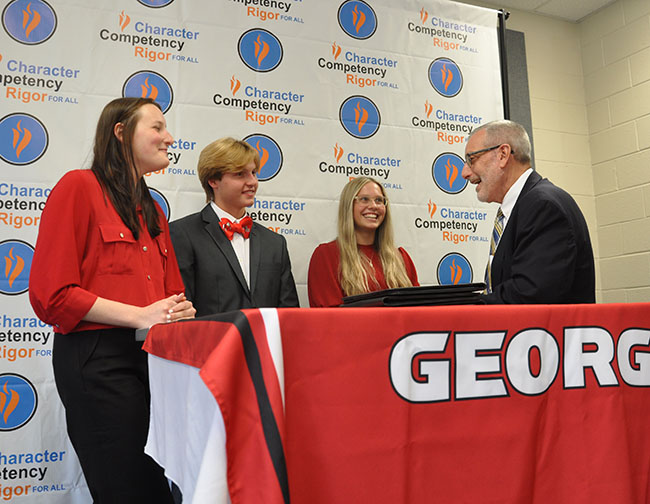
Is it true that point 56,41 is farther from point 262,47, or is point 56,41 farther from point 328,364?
point 328,364

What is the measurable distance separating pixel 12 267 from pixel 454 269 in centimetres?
230

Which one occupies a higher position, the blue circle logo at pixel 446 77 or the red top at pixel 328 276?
the blue circle logo at pixel 446 77

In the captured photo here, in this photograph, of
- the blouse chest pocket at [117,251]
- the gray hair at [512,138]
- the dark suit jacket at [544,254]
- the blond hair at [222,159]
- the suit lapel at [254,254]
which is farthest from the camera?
the blond hair at [222,159]

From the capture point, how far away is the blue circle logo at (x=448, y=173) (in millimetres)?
3449

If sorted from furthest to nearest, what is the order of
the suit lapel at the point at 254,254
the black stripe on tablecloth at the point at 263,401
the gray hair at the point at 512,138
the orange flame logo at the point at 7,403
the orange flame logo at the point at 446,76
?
1. the orange flame logo at the point at 446,76
2. the suit lapel at the point at 254,254
3. the orange flame logo at the point at 7,403
4. the gray hair at the point at 512,138
5. the black stripe on tablecloth at the point at 263,401

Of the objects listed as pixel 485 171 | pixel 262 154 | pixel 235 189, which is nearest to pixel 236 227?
pixel 235 189

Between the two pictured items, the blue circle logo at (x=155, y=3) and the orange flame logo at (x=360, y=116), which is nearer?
the blue circle logo at (x=155, y=3)

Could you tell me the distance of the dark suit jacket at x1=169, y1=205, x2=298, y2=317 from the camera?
2.49 metres

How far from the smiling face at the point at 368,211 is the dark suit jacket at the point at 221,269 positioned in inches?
20.6

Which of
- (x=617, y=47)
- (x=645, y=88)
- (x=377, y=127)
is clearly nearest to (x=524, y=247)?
(x=377, y=127)

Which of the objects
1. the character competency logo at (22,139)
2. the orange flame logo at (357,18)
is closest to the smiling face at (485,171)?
the orange flame logo at (357,18)

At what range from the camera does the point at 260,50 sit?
3113mm

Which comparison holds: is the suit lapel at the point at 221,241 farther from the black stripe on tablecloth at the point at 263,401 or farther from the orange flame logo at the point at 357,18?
the black stripe on tablecloth at the point at 263,401

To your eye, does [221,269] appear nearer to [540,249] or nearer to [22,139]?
[22,139]
